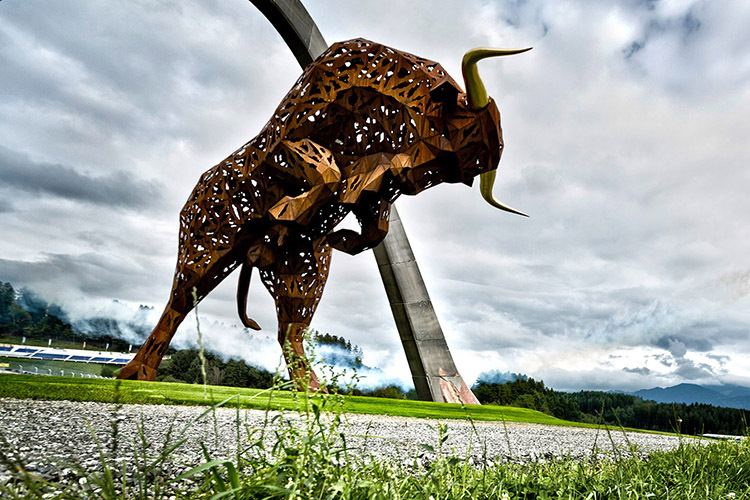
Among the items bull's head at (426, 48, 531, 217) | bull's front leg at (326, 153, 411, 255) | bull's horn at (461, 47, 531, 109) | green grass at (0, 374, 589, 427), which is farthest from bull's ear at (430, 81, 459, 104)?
green grass at (0, 374, 589, 427)

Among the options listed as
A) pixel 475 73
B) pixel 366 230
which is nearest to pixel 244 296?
pixel 366 230

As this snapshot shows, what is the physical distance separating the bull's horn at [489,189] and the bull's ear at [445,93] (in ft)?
3.83

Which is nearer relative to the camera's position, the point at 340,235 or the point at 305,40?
the point at 340,235

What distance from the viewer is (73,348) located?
9430mm

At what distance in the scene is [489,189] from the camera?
715cm

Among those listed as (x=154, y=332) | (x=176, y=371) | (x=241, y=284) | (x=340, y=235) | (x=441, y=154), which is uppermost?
(x=441, y=154)

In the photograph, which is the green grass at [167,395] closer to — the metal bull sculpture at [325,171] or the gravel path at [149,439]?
the gravel path at [149,439]

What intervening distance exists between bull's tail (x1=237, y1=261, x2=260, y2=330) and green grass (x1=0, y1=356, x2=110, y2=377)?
2.89 m

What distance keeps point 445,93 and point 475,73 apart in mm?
527

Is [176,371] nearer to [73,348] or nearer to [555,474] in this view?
[73,348]

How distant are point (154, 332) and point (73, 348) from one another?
80.4 inches

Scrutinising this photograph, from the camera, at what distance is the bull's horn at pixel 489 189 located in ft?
23.1

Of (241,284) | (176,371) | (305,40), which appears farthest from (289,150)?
(176,371)

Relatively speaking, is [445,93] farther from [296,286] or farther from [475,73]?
[296,286]
